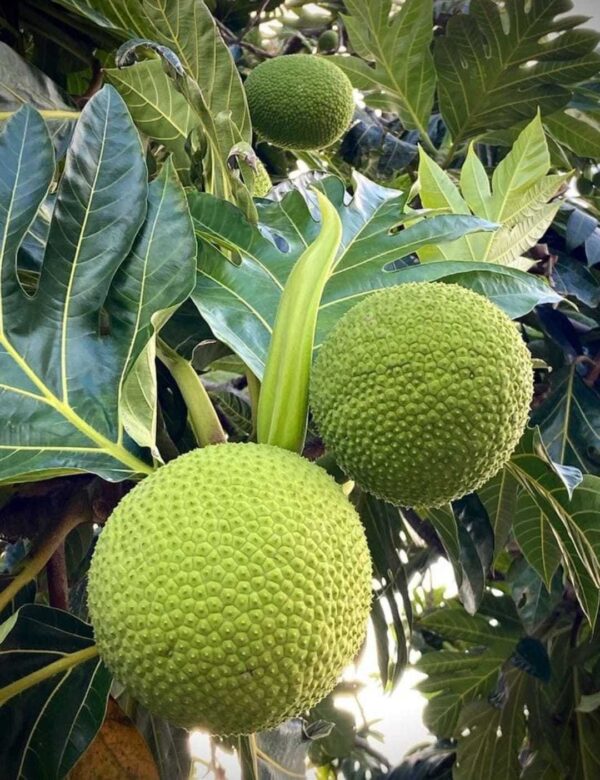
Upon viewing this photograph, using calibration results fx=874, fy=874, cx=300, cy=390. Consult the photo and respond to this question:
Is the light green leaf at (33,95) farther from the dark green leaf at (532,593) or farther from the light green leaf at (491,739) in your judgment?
the light green leaf at (491,739)

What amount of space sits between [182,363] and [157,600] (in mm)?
247

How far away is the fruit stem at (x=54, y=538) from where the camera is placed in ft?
2.49

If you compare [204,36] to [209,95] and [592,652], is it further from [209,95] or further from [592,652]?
[592,652]

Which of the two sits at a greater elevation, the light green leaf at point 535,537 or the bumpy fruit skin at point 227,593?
the bumpy fruit skin at point 227,593

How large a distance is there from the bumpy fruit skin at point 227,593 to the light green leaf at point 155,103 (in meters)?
0.43

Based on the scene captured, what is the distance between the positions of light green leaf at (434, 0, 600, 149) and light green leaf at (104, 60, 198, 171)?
2.46ft

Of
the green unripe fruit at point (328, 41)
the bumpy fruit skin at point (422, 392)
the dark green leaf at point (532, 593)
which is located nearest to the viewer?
the bumpy fruit skin at point (422, 392)

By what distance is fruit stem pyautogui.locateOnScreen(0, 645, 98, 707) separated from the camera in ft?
2.17

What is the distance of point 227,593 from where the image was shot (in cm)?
47

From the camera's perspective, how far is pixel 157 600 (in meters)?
0.48

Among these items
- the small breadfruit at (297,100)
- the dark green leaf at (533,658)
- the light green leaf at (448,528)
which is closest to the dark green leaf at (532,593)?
the dark green leaf at (533,658)

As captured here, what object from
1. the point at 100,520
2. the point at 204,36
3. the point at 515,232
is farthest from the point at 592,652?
the point at 204,36

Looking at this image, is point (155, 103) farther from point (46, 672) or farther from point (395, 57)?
point (395, 57)

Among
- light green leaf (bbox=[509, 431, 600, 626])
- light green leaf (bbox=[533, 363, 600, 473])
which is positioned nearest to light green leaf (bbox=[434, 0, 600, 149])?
light green leaf (bbox=[533, 363, 600, 473])
